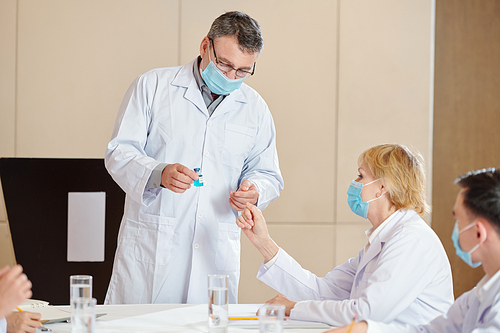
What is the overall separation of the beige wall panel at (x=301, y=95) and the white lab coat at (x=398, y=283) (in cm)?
175

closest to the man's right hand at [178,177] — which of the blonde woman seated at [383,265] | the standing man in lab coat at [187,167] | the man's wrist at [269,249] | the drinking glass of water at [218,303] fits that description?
the standing man in lab coat at [187,167]

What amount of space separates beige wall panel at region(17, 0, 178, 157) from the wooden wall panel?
2.28 meters

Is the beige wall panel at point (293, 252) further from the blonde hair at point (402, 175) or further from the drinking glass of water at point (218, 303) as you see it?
the drinking glass of water at point (218, 303)

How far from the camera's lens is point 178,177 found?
1.89m

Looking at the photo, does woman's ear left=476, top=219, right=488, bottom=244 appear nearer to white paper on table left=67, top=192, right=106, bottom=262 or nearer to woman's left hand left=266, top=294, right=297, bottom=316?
woman's left hand left=266, top=294, right=297, bottom=316

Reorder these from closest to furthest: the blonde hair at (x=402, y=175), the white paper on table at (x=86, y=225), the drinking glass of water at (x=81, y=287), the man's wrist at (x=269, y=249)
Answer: the drinking glass of water at (x=81, y=287) < the blonde hair at (x=402, y=175) < the man's wrist at (x=269, y=249) < the white paper on table at (x=86, y=225)

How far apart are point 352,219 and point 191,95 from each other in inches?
74.8

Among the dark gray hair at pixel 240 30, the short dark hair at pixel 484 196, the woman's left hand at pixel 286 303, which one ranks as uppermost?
the dark gray hair at pixel 240 30

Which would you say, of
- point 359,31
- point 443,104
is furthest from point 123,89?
point 443,104

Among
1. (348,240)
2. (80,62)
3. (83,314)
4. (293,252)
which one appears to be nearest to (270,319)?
(83,314)

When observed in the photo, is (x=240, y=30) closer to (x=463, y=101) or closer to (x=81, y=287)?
(x=81, y=287)

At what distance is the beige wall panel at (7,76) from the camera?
3299mm

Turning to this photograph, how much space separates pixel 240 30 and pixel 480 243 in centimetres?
132

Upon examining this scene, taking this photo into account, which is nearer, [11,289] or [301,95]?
[11,289]
